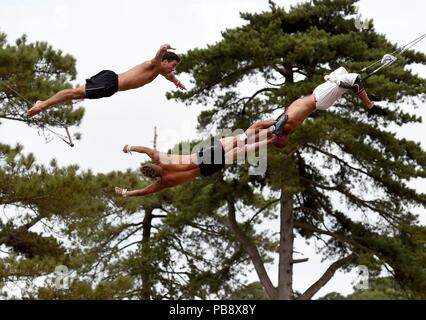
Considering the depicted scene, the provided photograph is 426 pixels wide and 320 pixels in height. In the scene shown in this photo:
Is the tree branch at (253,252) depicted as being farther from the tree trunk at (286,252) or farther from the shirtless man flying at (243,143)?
the shirtless man flying at (243,143)

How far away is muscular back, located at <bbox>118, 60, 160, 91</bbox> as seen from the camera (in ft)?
25.4

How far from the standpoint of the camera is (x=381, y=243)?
60.3ft

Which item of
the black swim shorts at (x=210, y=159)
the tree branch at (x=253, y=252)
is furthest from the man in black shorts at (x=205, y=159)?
the tree branch at (x=253, y=252)

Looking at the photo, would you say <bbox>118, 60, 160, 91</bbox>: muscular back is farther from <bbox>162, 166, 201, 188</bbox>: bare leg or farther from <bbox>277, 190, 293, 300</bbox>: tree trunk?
<bbox>277, 190, 293, 300</bbox>: tree trunk

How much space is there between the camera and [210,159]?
7863 millimetres

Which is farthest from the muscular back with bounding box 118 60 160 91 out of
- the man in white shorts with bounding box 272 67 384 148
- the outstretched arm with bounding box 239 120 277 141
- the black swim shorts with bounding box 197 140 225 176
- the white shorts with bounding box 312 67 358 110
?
the white shorts with bounding box 312 67 358 110

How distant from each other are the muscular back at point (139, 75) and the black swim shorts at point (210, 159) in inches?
34.5

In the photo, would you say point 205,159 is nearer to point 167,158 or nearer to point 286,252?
point 167,158

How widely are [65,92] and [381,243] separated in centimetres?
1224

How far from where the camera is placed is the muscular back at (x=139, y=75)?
7.75 metres

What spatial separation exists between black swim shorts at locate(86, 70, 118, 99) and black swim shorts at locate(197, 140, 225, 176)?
41.0 inches

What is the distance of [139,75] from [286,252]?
12.4m

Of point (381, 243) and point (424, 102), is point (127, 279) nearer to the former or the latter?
point (381, 243)

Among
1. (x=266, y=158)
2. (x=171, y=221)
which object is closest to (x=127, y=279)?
(x=266, y=158)
